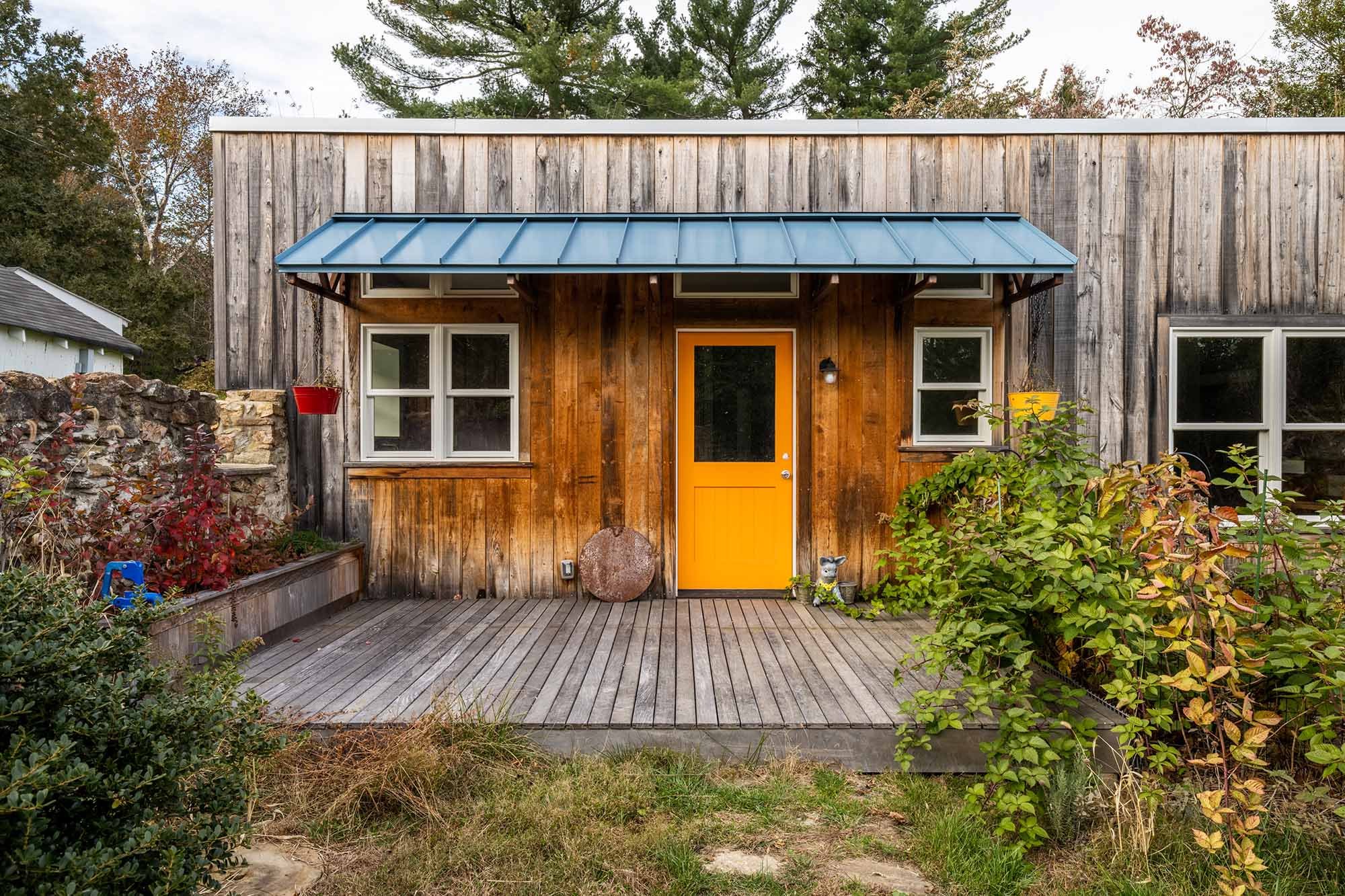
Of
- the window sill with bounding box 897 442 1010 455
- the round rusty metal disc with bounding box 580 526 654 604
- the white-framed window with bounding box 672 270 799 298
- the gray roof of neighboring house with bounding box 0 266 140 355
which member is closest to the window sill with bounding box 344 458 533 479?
the round rusty metal disc with bounding box 580 526 654 604

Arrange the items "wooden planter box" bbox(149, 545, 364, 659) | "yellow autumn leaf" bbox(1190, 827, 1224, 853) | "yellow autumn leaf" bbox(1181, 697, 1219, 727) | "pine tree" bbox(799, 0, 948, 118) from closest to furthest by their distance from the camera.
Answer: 1. "yellow autumn leaf" bbox(1190, 827, 1224, 853)
2. "yellow autumn leaf" bbox(1181, 697, 1219, 727)
3. "wooden planter box" bbox(149, 545, 364, 659)
4. "pine tree" bbox(799, 0, 948, 118)

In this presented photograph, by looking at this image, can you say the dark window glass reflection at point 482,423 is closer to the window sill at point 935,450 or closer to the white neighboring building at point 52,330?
the window sill at point 935,450

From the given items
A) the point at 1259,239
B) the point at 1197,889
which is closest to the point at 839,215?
the point at 1259,239

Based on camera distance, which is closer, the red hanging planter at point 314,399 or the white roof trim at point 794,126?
the red hanging planter at point 314,399

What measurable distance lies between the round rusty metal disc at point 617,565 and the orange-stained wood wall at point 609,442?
0.36ft

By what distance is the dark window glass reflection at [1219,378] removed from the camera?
5098 mm

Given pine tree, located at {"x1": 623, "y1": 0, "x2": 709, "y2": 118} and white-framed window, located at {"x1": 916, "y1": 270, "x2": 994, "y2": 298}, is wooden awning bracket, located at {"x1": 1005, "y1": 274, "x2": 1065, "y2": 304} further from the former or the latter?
pine tree, located at {"x1": 623, "y1": 0, "x2": 709, "y2": 118}

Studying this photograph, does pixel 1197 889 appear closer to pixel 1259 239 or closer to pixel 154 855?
pixel 154 855

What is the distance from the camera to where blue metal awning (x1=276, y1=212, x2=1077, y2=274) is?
14.0ft

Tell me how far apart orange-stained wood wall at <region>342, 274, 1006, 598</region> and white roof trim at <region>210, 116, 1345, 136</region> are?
1147 mm

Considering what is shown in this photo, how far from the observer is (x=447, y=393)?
16.7 feet

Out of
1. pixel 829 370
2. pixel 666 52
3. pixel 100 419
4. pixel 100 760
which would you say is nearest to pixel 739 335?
pixel 829 370

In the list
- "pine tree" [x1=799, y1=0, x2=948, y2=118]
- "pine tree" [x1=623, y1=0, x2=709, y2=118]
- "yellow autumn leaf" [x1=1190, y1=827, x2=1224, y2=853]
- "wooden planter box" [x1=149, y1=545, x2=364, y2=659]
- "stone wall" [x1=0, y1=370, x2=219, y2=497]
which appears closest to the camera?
"yellow autumn leaf" [x1=1190, y1=827, x2=1224, y2=853]

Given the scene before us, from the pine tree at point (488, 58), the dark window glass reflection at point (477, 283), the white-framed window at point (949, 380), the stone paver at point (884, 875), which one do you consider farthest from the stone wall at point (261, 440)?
the pine tree at point (488, 58)
